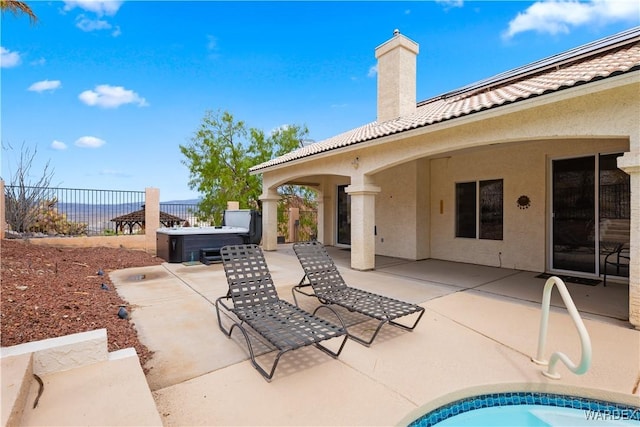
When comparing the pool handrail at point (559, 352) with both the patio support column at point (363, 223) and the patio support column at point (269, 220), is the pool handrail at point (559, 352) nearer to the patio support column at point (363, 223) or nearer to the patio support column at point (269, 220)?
the patio support column at point (363, 223)

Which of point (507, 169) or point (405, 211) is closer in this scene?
point (507, 169)

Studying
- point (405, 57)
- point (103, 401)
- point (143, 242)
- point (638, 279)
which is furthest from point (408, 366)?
point (143, 242)

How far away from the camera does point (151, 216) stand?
13711 mm

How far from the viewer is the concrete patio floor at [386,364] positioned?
290 cm

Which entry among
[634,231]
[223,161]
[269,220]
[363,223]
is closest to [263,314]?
[363,223]

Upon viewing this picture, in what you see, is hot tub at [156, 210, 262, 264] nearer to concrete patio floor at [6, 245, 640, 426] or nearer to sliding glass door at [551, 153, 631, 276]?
concrete patio floor at [6, 245, 640, 426]

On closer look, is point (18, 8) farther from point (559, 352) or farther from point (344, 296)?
point (559, 352)

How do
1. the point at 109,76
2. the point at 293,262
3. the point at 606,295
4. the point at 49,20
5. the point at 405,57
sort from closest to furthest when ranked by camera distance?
the point at 606,295 < the point at 49,20 < the point at 293,262 < the point at 405,57 < the point at 109,76

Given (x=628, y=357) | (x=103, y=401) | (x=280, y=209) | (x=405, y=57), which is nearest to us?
(x=103, y=401)

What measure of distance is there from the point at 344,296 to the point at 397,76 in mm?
10033

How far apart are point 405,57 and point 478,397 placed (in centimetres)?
1253

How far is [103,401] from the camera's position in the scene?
2602 millimetres

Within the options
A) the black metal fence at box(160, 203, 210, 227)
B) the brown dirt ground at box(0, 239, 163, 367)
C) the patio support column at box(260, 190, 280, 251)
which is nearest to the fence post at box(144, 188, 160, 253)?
the black metal fence at box(160, 203, 210, 227)

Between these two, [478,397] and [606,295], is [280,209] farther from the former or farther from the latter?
[478,397]
